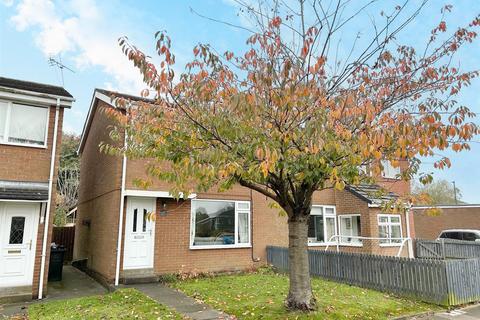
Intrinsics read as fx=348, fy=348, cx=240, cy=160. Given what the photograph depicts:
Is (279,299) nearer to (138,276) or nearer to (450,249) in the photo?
(138,276)

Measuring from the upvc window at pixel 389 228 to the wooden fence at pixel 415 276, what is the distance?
524cm

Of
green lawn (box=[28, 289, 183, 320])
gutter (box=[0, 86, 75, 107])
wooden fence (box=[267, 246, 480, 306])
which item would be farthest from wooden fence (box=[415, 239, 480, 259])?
gutter (box=[0, 86, 75, 107])

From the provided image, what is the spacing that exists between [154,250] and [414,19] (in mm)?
9686

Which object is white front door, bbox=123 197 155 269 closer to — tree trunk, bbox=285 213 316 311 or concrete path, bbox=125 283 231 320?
concrete path, bbox=125 283 231 320

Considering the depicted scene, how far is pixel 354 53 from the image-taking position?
7.14 meters

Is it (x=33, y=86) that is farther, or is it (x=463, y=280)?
(x=33, y=86)

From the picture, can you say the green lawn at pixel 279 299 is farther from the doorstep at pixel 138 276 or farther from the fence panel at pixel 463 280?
the doorstep at pixel 138 276

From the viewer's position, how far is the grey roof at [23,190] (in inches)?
360

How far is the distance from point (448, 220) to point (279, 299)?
81.6ft

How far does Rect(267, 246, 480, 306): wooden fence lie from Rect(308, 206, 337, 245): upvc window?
4.32 meters

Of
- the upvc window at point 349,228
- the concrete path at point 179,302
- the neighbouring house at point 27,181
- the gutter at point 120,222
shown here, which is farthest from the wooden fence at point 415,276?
the neighbouring house at point 27,181

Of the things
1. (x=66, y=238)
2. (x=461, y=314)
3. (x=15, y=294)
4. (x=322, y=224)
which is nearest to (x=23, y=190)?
(x=15, y=294)

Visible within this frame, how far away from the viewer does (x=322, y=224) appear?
53.2 ft

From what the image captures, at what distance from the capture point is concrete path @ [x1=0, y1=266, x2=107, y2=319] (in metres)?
8.38
